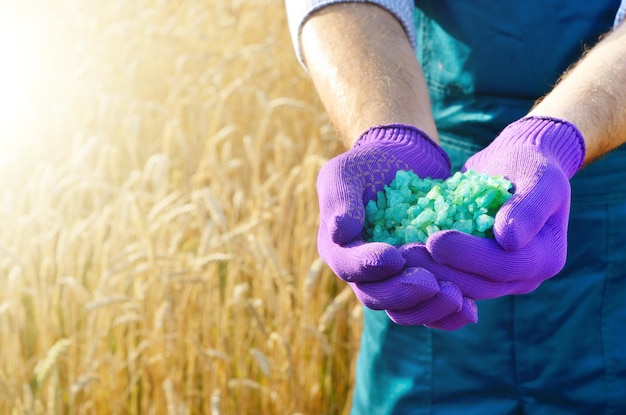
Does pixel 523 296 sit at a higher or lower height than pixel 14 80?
lower

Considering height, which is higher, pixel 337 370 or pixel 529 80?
pixel 529 80

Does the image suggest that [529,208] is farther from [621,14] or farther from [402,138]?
[621,14]

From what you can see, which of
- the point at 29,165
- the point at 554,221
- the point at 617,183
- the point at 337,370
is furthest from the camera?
the point at 29,165

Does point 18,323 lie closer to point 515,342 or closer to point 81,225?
point 81,225

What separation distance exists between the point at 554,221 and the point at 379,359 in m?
0.62

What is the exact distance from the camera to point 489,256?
103cm

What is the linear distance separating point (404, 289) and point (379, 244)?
7 centimetres

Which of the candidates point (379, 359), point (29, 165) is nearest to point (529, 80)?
point (379, 359)

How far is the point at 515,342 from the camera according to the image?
152cm

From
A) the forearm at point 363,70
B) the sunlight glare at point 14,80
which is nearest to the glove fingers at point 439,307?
the forearm at point 363,70

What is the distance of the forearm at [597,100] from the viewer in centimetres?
120

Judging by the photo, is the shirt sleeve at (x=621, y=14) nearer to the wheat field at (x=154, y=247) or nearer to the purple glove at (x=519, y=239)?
the purple glove at (x=519, y=239)

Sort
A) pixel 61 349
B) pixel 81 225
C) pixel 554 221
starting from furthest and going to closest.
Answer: pixel 81 225 → pixel 61 349 → pixel 554 221

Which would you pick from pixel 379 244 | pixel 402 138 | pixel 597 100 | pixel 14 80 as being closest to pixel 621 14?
pixel 597 100
